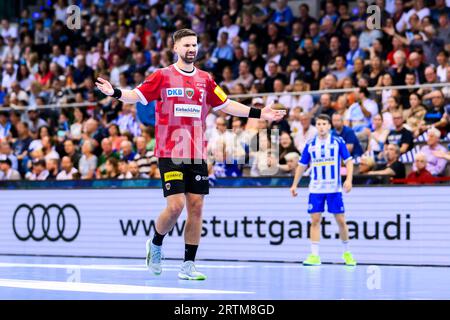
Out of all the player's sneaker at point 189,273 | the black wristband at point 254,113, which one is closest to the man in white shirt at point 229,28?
the black wristband at point 254,113

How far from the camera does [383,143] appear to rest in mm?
16703

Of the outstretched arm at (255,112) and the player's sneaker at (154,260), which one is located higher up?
the outstretched arm at (255,112)

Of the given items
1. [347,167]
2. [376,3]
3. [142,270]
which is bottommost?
[142,270]

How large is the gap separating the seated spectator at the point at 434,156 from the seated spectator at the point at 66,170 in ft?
24.4

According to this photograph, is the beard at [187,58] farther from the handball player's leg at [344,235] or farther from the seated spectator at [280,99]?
the seated spectator at [280,99]

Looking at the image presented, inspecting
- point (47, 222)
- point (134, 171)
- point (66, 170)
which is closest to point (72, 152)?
point (66, 170)

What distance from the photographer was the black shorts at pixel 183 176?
1114 cm

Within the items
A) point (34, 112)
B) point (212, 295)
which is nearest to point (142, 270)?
point (212, 295)

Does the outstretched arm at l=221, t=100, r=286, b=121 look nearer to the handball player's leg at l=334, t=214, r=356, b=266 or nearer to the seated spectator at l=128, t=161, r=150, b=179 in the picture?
the handball player's leg at l=334, t=214, r=356, b=266

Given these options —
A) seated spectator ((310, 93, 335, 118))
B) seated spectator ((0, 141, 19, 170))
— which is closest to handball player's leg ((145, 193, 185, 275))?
seated spectator ((310, 93, 335, 118))

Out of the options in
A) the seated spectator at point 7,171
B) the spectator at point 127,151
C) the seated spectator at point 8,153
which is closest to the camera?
the spectator at point 127,151

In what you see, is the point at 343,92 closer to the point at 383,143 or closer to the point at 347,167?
the point at 383,143
